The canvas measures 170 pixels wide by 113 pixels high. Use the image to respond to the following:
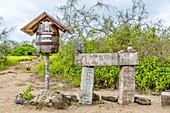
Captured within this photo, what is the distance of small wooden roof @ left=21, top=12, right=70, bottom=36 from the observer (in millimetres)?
7070

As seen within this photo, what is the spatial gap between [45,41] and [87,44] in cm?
402

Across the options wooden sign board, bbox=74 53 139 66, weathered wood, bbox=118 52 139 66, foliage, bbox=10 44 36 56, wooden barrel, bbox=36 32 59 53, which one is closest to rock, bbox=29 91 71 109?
wooden sign board, bbox=74 53 139 66

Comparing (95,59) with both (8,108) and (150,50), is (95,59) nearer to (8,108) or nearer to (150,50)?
(8,108)

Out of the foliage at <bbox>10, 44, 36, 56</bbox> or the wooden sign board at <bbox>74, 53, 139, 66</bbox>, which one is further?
the foliage at <bbox>10, 44, 36, 56</bbox>

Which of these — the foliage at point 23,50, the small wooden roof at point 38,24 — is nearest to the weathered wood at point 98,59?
the small wooden roof at point 38,24

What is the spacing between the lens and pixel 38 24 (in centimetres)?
717

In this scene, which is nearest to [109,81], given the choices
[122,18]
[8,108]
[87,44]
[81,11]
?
[87,44]

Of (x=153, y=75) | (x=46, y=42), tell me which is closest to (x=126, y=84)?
(x=46, y=42)

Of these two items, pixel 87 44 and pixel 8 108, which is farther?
pixel 87 44

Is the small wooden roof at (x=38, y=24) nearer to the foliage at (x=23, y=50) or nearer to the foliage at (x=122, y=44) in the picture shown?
the foliage at (x=122, y=44)

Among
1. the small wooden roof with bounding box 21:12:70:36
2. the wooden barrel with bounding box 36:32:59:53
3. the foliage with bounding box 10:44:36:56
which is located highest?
the foliage with bounding box 10:44:36:56

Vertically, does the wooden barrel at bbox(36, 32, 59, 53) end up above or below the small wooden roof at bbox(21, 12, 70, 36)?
below

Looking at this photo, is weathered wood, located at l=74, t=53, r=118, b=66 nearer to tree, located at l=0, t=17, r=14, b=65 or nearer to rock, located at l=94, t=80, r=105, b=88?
rock, located at l=94, t=80, r=105, b=88

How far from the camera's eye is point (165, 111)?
652 centimetres
